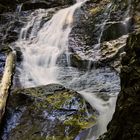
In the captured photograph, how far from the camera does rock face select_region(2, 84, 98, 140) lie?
20.1 ft

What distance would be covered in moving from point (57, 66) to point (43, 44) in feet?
5.60

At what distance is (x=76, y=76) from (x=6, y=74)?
2946 millimetres

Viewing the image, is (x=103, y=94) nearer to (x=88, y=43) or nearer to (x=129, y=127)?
(x=88, y=43)

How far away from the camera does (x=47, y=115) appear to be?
6.64 meters

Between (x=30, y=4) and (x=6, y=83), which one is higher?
(x=30, y=4)

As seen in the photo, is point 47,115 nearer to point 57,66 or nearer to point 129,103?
point 129,103

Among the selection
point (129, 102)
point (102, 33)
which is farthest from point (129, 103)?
point (102, 33)

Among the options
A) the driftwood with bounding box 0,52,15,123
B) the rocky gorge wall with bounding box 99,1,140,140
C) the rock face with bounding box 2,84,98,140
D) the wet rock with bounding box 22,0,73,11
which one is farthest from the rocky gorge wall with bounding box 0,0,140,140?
the rocky gorge wall with bounding box 99,1,140,140

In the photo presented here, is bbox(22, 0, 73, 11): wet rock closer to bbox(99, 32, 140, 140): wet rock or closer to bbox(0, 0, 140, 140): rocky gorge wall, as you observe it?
bbox(0, 0, 140, 140): rocky gorge wall

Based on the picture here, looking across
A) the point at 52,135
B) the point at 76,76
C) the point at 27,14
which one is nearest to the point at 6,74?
the point at 52,135

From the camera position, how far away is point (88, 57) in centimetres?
1043

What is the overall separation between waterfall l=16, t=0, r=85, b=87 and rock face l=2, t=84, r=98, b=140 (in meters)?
2.28

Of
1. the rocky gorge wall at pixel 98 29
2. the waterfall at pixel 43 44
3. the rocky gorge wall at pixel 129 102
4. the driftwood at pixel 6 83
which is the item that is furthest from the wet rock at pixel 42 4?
the rocky gorge wall at pixel 129 102

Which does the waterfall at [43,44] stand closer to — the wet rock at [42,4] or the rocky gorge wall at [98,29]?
the rocky gorge wall at [98,29]
